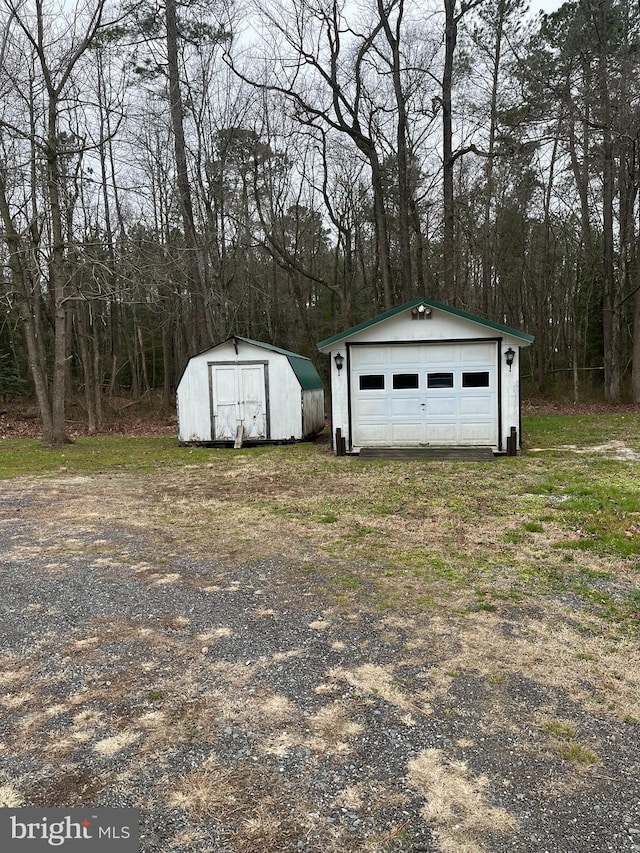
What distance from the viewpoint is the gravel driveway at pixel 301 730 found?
2047 millimetres

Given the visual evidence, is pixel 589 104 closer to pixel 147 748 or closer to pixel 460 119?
pixel 460 119

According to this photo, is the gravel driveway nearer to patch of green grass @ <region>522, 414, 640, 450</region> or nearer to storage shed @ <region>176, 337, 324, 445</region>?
patch of green grass @ <region>522, 414, 640, 450</region>

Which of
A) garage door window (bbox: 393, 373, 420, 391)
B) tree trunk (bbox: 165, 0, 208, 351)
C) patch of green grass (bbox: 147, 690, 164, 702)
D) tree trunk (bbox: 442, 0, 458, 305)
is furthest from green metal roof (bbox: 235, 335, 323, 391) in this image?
patch of green grass (bbox: 147, 690, 164, 702)

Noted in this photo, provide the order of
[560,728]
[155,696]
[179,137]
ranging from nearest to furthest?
1. [560,728]
2. [155,696]
3. [179,137]

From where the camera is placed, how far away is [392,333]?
11719 millimetres

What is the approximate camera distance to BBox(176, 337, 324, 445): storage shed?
14.0 meters

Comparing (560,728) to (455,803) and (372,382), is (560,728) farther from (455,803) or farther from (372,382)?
(372,382)

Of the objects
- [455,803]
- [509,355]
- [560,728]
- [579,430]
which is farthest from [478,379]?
[455,803]

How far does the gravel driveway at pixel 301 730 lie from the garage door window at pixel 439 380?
26.8ft

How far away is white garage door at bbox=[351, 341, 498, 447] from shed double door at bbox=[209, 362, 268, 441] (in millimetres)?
3061

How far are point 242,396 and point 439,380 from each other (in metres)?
4.96

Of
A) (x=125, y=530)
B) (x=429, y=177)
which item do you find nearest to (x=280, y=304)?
(x=429, y=177)

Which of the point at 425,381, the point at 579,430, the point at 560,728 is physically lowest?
the point at 560,728

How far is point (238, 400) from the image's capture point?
14117mm
